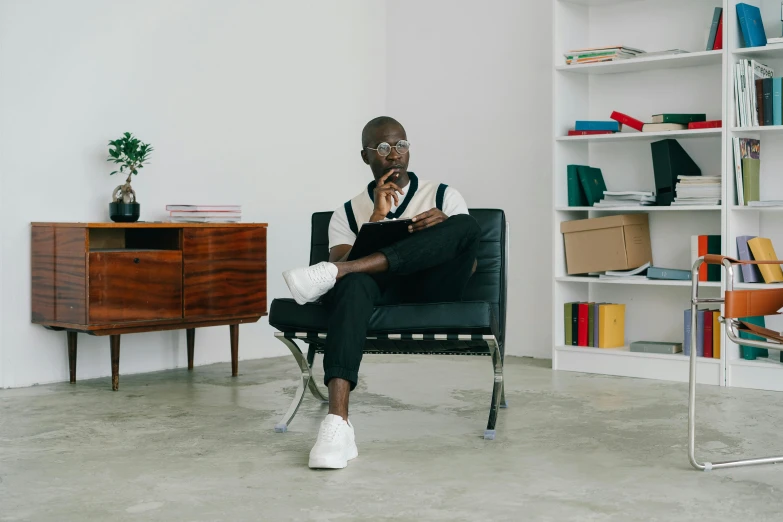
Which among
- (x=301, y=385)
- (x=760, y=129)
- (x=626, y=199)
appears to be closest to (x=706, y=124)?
(x=760, y=129)

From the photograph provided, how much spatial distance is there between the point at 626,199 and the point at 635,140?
42cm

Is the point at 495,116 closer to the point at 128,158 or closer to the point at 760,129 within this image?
the point at 760,129

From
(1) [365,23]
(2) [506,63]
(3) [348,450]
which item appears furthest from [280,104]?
(3) [348,450]

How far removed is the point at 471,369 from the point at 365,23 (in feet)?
8.30

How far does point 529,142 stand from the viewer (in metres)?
5.36

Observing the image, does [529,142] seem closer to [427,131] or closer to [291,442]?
[427,131]

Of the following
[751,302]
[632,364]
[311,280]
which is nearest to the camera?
[751,302]

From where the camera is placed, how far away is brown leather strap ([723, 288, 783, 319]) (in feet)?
8.52

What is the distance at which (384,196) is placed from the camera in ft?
11.0

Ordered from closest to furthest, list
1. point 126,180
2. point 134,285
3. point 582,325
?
point 134,285 < point 126,180 < point 582,325

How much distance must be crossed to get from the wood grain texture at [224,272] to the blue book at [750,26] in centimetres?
249

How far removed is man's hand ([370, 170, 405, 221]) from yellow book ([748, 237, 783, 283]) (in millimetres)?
1850

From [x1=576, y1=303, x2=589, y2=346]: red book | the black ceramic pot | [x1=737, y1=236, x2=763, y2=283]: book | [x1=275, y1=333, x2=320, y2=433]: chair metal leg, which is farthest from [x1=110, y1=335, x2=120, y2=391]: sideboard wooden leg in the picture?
[x1=737, y1=236, x2=763, y2=283]: book

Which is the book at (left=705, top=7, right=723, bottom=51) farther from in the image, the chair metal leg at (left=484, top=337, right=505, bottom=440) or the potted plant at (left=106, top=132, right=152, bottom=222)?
the potted plant at (left=106, top=132, right=152, bottom=222)
